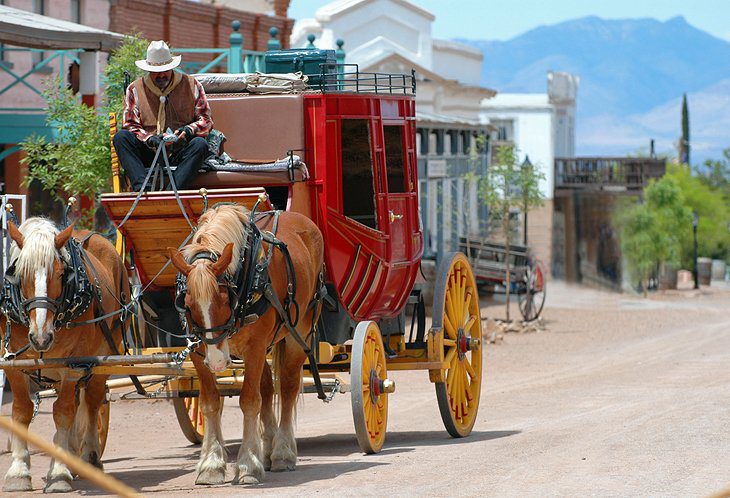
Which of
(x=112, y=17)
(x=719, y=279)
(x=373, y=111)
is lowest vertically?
(x=719, y=279)

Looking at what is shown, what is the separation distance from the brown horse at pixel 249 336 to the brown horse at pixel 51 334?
2.69 ft

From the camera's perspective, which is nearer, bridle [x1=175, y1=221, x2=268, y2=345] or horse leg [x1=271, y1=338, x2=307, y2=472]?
bridle [x1=175, y1=221, x2=268, y2=345]

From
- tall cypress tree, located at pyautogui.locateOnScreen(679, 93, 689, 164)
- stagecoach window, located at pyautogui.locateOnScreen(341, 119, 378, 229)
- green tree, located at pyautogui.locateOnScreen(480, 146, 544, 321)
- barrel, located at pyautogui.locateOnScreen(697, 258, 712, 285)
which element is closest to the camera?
stagecoach window, located at pyautogui.locateOnScreen(341, 119, 378, 229)

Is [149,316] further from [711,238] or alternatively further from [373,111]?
[711,238]

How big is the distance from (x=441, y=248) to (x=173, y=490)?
2712 cm

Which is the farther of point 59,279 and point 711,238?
point 711,238

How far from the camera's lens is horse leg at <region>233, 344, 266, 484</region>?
379 inches

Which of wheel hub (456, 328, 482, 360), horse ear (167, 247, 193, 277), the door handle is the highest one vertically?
the door handle

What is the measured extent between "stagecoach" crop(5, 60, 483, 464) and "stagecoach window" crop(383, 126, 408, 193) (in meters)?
0.02

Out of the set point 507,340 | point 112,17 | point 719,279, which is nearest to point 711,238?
point 719,279

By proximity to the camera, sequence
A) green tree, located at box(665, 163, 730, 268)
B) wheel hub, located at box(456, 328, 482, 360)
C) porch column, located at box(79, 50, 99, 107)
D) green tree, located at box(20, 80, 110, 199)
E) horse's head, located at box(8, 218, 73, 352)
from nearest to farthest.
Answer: horse's head, located at box(8, 218, 73, 352), wheel hub, located at box(456, 328, 482, 360), green tree, located at box(20, 80, 110, 199), porch column, located at box(79, 50, 99, 107), green tree, located at box(665, 163, 730, 268)

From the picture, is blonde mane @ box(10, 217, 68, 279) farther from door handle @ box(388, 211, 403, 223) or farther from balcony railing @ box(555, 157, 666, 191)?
balcony railing @ box(555, 157, 666, 191)

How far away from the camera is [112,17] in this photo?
26.6 meters

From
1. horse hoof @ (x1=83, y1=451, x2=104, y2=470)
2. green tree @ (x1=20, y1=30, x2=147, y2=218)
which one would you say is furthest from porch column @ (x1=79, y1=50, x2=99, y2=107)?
horse hoof @ (x1=83, y1=451, x2=104, y2=470)
